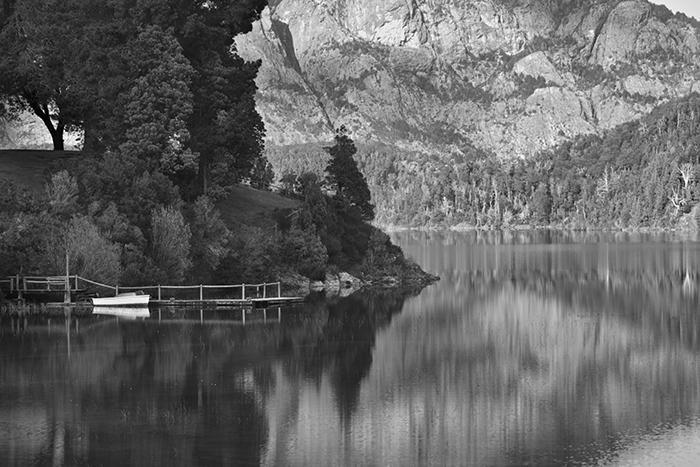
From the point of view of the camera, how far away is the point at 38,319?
6519cm

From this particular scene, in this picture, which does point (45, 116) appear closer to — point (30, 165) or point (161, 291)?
point (30, 165)

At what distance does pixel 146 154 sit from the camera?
83.2m

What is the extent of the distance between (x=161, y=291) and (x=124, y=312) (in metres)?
6.07

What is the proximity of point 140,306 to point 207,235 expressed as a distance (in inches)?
515

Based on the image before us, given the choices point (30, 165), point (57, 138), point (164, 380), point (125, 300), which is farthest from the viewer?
point (57, 138)

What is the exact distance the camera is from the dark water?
34469 mm

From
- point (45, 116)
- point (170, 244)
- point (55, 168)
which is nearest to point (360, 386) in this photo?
point (170, 244)

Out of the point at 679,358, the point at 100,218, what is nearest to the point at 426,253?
the point at 100,218

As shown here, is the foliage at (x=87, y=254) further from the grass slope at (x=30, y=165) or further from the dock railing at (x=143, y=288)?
the grass slope at (x=30, y=165)

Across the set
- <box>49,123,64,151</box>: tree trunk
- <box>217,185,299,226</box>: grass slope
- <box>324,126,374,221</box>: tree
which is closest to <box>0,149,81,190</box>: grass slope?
<box>49,123,64,151</box>: tree trunk

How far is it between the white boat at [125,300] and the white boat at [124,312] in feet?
0.91

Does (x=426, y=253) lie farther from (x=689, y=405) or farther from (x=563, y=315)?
(x=689, y=405)

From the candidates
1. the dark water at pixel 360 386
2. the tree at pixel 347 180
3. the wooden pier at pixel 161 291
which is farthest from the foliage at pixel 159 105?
the tree at pixel 347 180

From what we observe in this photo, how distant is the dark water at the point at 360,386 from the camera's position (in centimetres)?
3447
